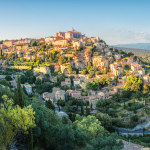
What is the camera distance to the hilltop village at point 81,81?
19688 mm

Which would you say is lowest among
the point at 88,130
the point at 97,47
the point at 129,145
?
the point at 129,145

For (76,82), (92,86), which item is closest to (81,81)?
(76,82)

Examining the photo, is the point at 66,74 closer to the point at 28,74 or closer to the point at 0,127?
the point at 28,74

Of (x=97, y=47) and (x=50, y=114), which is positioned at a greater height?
(x=97, y=47)

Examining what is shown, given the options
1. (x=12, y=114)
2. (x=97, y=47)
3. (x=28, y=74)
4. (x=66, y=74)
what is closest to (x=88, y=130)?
(x=12, y=114)

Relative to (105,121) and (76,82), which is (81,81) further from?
(105,121)

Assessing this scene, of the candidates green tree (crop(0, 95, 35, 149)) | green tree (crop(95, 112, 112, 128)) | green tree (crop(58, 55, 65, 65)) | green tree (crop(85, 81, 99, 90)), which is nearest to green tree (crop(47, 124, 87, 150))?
green tree (crop(0, 95, 35, 149))

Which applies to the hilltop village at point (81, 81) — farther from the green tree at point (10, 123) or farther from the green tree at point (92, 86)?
the green tree at point (10, 123)

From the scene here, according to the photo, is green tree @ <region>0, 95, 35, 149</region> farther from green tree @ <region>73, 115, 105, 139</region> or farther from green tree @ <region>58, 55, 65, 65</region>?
green tree @ <region>58, 55, 65, 65</region>

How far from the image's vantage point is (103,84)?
28438 millimetres

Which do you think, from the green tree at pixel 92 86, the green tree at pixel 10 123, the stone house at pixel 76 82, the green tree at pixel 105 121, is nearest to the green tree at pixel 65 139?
the green tree at pixel 10 123

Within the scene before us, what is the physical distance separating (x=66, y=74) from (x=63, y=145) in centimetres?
2558

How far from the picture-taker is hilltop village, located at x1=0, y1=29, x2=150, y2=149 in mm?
19688

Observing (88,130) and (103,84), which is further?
(103,84)
